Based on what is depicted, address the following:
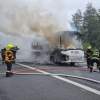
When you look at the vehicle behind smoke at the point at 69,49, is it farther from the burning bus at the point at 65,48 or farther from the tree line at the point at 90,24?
the tree line at the point at 90,24

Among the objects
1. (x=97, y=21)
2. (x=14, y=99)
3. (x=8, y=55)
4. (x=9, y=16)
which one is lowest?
(x=14, y=99)

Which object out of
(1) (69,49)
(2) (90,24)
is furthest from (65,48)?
(2) (90,24)

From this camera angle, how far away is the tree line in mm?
62294

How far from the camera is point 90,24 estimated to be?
7144cm

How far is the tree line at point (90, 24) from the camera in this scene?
62.3 metres

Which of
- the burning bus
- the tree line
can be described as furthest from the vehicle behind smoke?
the tree line

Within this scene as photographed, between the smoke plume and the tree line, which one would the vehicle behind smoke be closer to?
the smoke plume

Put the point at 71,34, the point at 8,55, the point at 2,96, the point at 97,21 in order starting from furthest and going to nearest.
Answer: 1. the point at 97,21
2. the point at 71,34
3. the point at 8,55
4. the point at 2,96

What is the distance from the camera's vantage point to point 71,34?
20.5 meters

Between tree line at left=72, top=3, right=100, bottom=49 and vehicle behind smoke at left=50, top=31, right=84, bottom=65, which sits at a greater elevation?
tree line at left=72, top=3, right=100, bottom=49

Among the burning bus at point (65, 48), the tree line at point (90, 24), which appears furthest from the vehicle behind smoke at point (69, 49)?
the tree line at point (90, 24)

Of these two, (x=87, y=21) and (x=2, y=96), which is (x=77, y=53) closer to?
(x=2, y=96)

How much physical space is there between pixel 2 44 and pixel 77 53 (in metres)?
10.8

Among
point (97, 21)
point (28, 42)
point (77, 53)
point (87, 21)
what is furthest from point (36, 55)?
point (87, 21)
